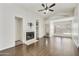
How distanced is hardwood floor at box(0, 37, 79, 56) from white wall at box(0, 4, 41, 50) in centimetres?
22

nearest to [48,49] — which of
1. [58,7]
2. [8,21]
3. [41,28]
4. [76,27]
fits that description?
[41,28]

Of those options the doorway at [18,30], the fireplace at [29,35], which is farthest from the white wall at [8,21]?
the fireplace at [29,35]

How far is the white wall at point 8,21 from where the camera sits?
223 centimetres

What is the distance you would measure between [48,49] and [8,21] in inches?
53.2

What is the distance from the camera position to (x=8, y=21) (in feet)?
7.91

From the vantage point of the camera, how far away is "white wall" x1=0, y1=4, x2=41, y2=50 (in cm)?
223

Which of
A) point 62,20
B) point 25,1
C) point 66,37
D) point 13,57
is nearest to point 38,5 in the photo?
point 25,1

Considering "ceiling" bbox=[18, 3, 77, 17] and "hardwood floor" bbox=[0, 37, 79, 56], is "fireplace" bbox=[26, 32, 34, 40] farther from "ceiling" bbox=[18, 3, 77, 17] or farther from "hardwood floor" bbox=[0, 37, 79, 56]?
"ceiling" bbox=[18, 3, 77, 17]

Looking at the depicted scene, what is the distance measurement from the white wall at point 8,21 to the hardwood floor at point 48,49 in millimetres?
222

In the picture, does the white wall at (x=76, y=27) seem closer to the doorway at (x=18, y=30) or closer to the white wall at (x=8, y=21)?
the white wall at (x=8, y=21)

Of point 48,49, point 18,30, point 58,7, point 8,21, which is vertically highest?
point 58,7

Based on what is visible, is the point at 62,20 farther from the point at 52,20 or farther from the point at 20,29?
the point at 20,29

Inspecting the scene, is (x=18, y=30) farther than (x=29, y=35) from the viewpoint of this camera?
No

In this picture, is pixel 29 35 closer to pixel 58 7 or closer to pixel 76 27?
pixel 58 7
